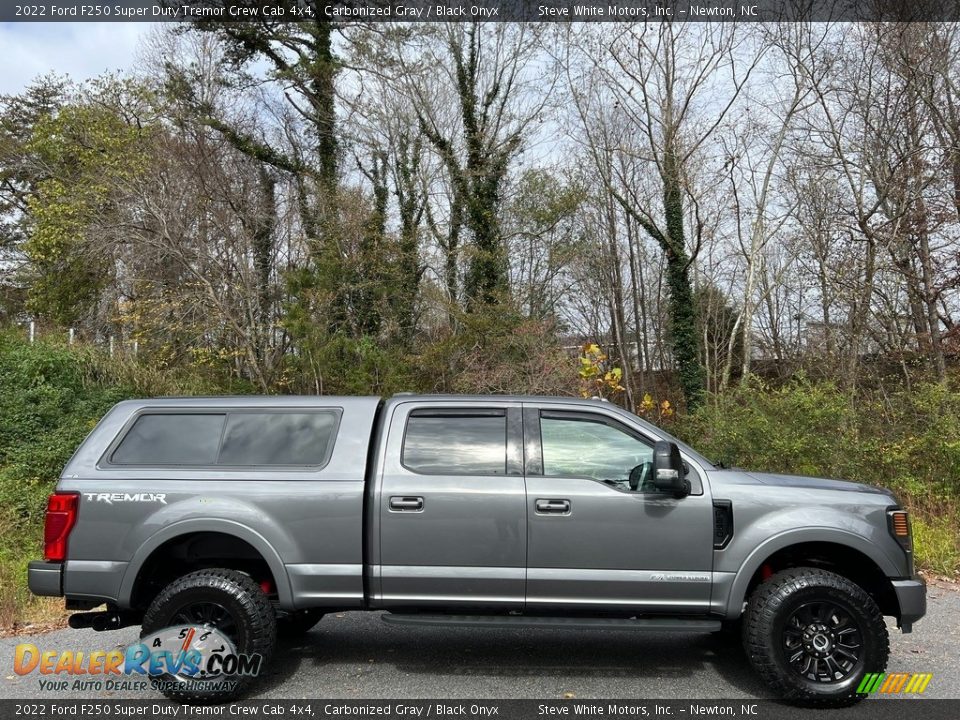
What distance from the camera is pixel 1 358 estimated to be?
14.8 metres

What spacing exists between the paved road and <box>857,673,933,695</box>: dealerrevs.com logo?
0.25 feet

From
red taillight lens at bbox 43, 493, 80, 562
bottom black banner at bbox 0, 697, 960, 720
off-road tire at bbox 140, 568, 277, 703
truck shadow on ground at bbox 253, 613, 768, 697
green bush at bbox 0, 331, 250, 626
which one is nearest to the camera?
bottom black banner at bbox 0, 697, 960, 720

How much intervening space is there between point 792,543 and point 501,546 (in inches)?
72.0

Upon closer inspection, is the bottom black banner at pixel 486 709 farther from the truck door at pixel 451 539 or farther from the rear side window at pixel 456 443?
the rear side window at pixel 456 443

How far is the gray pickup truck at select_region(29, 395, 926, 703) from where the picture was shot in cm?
433

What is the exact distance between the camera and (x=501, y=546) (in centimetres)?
443

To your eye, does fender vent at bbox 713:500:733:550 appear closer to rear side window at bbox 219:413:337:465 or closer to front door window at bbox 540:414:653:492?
front door window at bbox 540:414:653:492

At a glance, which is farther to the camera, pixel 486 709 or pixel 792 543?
pixel 792 543

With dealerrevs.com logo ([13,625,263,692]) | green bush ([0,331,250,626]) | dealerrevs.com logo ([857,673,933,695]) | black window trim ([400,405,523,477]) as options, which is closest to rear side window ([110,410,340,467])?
black window trim ([400,405,523,477])

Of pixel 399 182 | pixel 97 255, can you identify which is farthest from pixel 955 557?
pixel 97 255

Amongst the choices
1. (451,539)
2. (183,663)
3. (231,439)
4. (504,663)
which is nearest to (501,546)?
(451,539)

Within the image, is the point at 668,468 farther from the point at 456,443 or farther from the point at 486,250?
the point at 486,250

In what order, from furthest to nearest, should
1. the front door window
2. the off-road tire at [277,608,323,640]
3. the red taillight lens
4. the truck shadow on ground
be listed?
1. the off-road tire at [277,608,323,640]
2. the truck shadow on ground
3. the front door window
4. the red taillight lens

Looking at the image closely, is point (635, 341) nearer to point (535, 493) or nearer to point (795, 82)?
point (795, 82)
